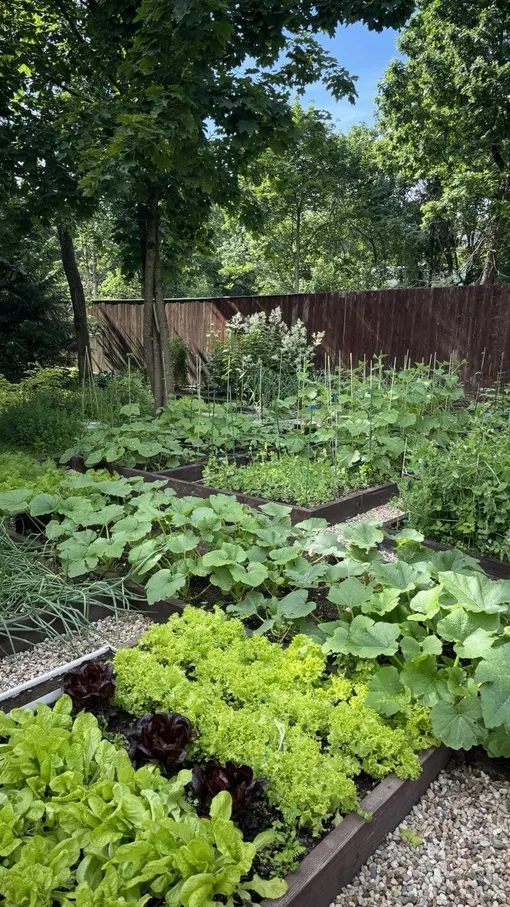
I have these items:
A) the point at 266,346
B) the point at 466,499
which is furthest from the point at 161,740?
the point at 266,346

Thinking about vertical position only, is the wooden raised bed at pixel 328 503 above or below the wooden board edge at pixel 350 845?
below

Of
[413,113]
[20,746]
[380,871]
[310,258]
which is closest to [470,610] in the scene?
[380,871]

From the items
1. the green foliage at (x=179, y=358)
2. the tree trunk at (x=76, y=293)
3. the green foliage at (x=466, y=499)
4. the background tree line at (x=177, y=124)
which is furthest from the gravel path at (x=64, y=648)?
the green foliage at (x=179, y=358)

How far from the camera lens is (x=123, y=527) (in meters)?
3.01

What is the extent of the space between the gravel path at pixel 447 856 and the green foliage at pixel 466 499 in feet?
5.65

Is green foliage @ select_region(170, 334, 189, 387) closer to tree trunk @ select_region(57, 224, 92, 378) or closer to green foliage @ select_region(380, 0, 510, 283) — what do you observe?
tree trunk @ select_region(57, 224, 92, 378)

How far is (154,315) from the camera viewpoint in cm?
781

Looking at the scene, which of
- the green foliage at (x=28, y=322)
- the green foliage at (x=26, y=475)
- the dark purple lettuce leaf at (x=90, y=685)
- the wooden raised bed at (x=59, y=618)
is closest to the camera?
the dark purple lettuce leaf at (x=90, y=685)

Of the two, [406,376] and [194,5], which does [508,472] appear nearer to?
[406,376]

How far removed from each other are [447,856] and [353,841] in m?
0.31

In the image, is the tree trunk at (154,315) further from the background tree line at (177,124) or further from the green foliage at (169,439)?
the green foliage at (169,439)

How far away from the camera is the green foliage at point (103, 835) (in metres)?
1.21

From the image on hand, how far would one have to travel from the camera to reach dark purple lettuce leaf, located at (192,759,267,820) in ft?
4.92

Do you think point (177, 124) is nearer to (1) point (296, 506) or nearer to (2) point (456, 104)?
(1) point (296, 506)
